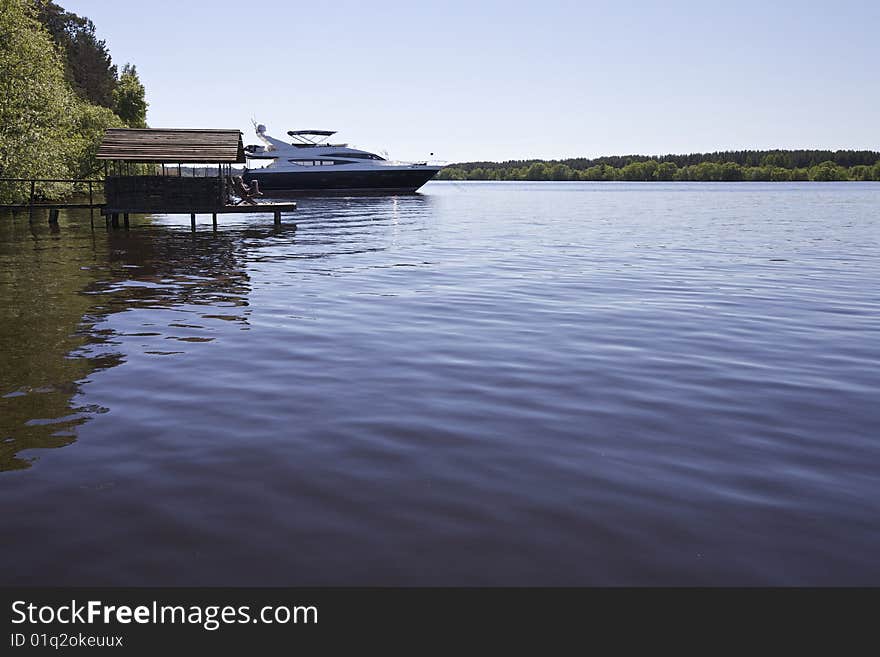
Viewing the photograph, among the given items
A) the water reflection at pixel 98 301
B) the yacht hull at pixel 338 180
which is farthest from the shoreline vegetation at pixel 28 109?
the yacht hull at pixel 338 180

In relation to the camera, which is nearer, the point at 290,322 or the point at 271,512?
the point at 271,512

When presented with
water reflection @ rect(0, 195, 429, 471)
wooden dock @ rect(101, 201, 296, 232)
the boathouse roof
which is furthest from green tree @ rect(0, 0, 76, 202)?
the boathouse roof

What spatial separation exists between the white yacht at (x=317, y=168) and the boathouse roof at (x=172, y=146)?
45075 millimetres

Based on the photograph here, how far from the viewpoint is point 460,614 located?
384 cm

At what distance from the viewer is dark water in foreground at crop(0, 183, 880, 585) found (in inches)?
174

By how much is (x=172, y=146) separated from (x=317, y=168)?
46616mm

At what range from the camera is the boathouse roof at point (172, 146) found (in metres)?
29.9

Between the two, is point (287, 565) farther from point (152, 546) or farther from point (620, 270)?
point (620, 270)

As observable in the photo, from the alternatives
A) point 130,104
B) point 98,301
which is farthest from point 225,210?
point 130,104

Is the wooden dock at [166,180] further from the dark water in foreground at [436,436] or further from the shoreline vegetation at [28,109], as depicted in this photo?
the dark water in foreground at [436,436]

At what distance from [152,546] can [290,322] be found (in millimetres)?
7840

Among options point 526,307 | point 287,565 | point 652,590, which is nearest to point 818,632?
point 652,590

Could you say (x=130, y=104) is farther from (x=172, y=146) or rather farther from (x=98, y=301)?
(x=98, y=301)

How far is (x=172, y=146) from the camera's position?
1203 inches
